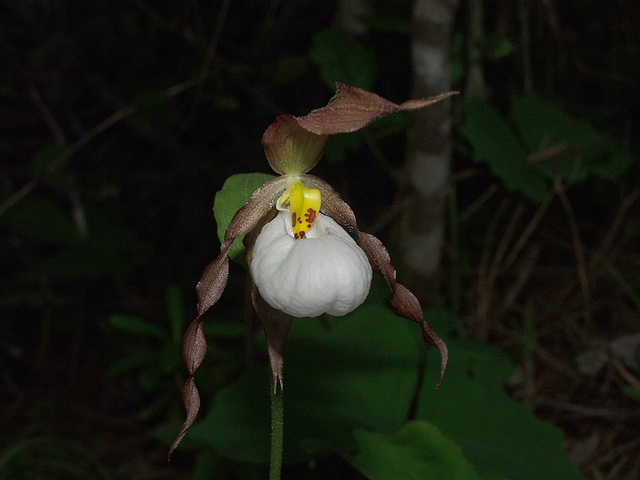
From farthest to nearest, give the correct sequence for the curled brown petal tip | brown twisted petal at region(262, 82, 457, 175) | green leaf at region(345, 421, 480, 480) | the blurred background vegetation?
the blurred background vegetation → green leaf at region(345, 421, 480, 480) → the curled brown petal tip → brown twisted petal at region(262, 82, 457, 175)

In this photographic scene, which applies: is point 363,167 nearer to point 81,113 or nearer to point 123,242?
point 123,242

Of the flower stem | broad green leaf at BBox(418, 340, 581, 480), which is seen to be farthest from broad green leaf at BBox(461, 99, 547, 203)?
the flower stem

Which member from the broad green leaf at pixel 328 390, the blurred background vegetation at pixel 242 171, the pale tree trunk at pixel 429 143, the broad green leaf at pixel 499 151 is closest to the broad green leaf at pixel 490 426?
the broad green leaf at pixel 328 390

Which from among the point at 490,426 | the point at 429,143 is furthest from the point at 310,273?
the point at 429,143

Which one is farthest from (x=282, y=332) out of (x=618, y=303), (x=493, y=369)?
(x=618, y=303)

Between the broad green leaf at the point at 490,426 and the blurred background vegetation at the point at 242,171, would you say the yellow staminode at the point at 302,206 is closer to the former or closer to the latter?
the broad green leaf at the point at 490,426

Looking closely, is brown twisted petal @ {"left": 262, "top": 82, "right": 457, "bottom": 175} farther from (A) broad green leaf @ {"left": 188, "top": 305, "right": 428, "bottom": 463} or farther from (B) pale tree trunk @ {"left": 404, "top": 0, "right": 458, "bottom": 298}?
(B) pale tree trunk @ {"left": 404, "top": 0, "right": 458, "bottom": 298}
